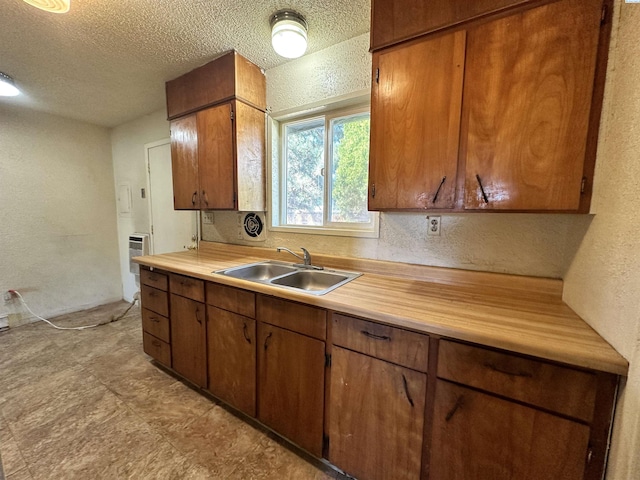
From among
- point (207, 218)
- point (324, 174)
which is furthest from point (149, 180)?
point (324, 174)

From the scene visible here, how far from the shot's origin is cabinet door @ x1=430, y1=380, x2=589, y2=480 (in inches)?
28.9

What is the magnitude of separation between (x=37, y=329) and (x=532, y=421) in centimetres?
414

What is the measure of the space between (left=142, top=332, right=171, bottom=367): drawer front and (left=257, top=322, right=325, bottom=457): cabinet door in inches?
37.9

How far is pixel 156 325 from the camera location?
6.41 feet

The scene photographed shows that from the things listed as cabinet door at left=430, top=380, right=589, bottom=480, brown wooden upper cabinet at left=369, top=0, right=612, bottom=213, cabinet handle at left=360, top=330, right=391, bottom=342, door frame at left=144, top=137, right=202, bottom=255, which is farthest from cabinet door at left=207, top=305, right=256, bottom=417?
door frame at left=144, top=137, right=202, bottom=255

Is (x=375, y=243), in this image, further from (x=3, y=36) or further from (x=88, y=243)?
(x=88, y=243)

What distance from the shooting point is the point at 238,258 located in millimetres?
2014

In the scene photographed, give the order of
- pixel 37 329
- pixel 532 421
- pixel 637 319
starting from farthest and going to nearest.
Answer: pixel 37 329 → pixel 532 421 → pixel 637 319

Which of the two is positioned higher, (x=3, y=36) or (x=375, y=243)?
(x=3, y=36)

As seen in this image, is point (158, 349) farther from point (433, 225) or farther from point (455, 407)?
point (433, 225)

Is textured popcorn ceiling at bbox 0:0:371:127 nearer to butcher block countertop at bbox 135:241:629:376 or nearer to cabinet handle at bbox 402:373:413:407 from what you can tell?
butcher block countertop at bbox 135:241:629:376

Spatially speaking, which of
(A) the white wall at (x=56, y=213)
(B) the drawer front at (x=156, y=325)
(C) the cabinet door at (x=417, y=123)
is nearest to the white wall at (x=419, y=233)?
(C) the cabinet door at (x=417, y=123)

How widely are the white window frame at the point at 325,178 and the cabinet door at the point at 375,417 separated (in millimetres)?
818

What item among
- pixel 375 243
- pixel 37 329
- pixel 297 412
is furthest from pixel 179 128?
pixel 37 329
